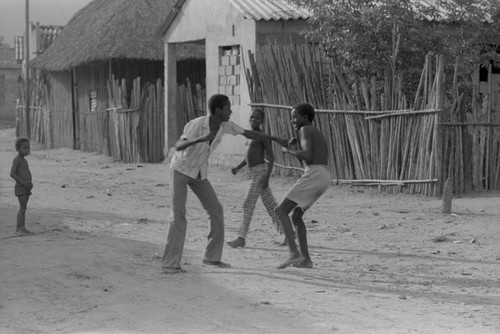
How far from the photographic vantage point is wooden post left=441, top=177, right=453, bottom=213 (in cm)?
1155

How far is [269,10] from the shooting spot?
677 inches

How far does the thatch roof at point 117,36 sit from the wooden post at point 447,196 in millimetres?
11395

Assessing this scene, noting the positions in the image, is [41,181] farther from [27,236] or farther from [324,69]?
[27,236]

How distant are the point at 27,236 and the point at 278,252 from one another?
8.42 ft

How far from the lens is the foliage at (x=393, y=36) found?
14375 mm

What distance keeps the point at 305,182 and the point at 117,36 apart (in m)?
16.4

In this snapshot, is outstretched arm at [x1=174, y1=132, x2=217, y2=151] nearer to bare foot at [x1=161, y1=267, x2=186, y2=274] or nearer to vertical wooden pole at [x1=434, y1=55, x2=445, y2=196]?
bare foot at [x1=161, y1=267, x2=186, y2=274]

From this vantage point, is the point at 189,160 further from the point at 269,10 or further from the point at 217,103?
the point at 269,10

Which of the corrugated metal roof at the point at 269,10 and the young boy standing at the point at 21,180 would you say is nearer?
the young boy standing at the point at 21,180

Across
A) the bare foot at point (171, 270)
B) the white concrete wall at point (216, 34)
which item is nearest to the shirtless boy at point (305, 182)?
the bare foot at point (171, 270)

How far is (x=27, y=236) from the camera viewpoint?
995 cm

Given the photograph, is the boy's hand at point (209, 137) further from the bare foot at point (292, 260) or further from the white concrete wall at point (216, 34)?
the white concrete wall at point (216, 34)

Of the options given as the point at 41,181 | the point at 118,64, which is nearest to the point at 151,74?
the point at 118,64

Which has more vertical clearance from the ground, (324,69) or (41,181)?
Answer: (324,69)
